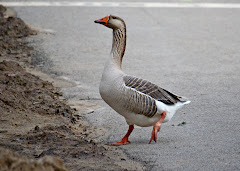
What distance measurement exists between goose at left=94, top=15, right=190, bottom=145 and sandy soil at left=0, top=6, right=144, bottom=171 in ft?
1.68

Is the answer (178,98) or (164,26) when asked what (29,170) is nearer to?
→ (178,98)

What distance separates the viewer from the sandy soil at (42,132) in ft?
16.0

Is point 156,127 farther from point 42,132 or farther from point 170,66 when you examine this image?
point 170,66

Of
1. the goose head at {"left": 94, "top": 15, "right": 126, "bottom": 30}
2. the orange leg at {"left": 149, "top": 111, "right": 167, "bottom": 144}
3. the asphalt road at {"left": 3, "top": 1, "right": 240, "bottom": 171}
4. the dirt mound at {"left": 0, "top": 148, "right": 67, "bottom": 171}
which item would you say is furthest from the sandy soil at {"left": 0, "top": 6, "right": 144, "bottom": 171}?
the goose head at {"left": 94, "top": 15, "right": 126, "bottom": 30}

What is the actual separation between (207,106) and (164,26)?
661 centimetres

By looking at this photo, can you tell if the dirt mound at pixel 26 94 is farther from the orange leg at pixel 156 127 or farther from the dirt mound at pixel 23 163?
the dirt mound at pixel 23 163

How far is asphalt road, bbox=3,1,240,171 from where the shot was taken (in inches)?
234

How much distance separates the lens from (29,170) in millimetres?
3779

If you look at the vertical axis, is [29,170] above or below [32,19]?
above

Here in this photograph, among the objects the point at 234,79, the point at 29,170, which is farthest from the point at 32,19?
the point at 29,170

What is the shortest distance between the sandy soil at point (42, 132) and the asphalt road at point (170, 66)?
13.3 inches

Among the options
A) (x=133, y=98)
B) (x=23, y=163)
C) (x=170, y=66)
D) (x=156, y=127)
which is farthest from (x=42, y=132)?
(x=170, y=66)

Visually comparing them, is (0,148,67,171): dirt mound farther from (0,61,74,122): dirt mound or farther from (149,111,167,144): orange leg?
(0,61,74,122): dirt mound

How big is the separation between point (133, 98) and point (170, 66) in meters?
4.62
